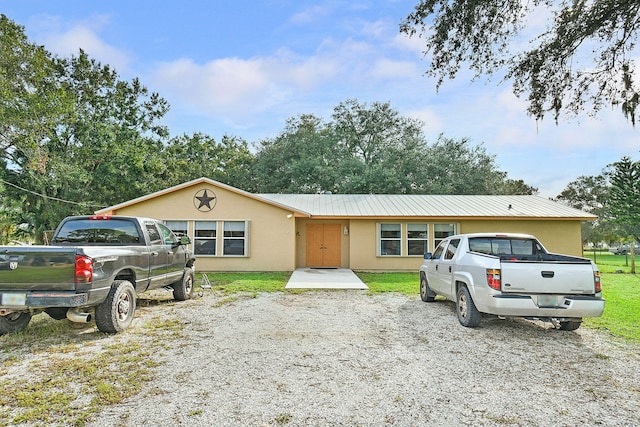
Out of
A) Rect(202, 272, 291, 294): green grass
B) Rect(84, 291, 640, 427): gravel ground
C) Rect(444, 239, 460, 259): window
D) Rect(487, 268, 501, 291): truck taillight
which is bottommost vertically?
Rect(84, 291, 640, 427): gravel ground

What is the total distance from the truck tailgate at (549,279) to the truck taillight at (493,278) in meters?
0.07

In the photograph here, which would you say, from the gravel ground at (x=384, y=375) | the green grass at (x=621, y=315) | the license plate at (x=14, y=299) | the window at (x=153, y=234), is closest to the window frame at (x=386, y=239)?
the green grass at (x=621, y=315)

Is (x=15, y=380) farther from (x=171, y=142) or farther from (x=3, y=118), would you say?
(x=171, y=142)

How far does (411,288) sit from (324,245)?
6.32 m

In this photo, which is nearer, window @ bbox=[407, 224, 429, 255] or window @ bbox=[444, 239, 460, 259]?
window @ bbox=[444, 239, 460, 259]

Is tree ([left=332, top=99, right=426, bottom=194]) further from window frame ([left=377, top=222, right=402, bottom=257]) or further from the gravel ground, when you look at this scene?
the gravel ground

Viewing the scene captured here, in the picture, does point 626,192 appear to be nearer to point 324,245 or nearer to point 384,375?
point 324,245

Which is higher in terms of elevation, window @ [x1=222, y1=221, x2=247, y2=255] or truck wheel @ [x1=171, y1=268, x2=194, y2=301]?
window @ [x1=222, y1=221, x2=247, y2=255]

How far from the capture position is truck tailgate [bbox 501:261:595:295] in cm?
535

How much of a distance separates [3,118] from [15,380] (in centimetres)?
2327

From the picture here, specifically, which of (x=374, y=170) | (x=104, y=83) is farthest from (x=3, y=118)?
(x=374, y=170)

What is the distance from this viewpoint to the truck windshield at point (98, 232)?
21.7ft

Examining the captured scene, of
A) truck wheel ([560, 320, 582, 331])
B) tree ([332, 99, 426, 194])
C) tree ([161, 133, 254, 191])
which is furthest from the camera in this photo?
tree ([161, 133, 254, 191])

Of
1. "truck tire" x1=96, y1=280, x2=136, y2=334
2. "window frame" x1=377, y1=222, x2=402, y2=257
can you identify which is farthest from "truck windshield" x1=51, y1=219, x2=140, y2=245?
"window frame" x1=377, y1=222, x2=402, y2=257
